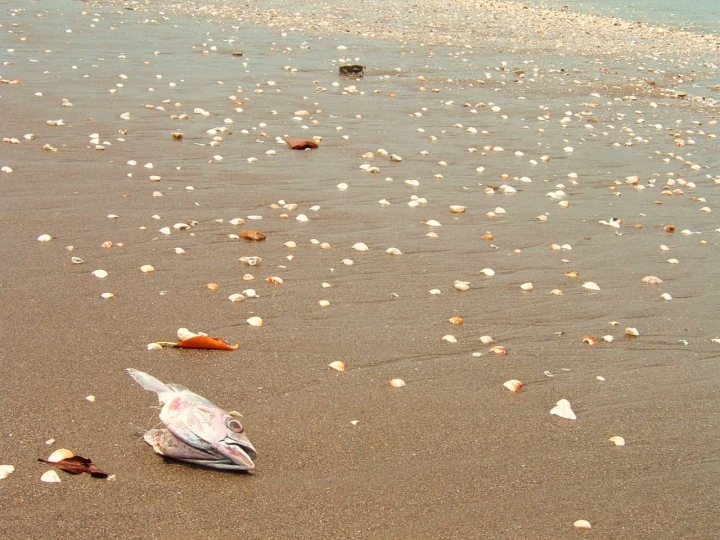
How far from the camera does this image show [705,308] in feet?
22.5

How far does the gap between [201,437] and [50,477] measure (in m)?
0.70

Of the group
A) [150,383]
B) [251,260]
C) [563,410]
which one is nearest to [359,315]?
[251,260]

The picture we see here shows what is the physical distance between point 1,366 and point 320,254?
3.09 metres

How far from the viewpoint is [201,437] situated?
12.9 feet

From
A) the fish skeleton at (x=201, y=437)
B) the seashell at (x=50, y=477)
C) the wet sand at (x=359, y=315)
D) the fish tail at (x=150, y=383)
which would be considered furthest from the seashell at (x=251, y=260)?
the seashell at (x=50, y=477)

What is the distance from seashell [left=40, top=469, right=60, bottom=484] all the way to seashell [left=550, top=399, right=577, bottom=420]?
277cm

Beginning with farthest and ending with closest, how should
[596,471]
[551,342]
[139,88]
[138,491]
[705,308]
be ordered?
[139,88]
[705,308]
[551,342]
[596,471]
[138,491]

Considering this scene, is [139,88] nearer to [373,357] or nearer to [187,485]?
[373,357]

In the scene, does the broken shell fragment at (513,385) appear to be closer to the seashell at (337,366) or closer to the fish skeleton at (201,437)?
the seashell at (337,366)

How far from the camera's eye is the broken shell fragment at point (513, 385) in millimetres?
5176

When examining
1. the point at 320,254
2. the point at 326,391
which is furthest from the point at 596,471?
the point at 320,254

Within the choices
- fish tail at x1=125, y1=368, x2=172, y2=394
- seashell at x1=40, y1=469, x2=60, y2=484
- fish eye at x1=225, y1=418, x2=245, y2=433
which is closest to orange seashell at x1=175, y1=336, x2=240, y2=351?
fish tail at x1=125, y1=368, x2=172, y2=394

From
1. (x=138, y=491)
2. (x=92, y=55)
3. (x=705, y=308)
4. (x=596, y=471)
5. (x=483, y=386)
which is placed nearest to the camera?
(x=138, y=491)

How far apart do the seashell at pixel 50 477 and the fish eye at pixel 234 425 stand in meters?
0.80
